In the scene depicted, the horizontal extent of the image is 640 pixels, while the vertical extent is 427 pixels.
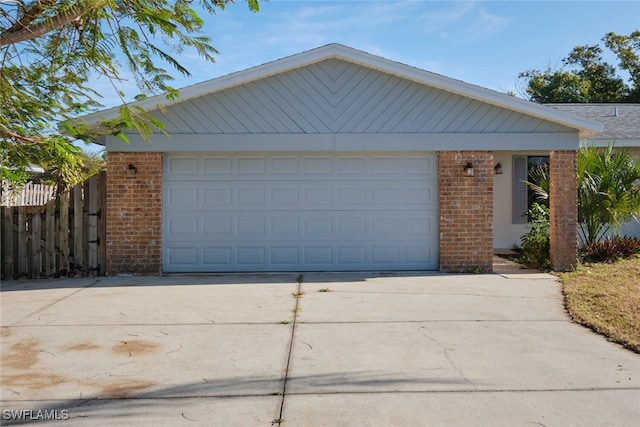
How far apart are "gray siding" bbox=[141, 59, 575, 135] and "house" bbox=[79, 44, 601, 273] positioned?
0.02m

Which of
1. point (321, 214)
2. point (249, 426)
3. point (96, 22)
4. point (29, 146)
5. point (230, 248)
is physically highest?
point (96, 22)

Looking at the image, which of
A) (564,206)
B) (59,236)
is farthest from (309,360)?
(564,206)

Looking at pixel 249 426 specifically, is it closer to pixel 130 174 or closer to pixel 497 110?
pixel 130 174

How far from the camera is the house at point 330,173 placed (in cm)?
977

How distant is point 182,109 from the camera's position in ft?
32.0

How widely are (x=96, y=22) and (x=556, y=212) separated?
28.1 feet

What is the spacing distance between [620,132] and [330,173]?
26.9 feet

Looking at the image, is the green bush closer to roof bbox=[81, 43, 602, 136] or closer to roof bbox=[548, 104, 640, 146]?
roof bbox=[81, 43, 602, 136]

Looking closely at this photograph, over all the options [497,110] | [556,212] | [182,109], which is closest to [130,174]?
[182,109]

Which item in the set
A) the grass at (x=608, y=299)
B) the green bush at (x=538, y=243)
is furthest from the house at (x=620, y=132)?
the grass at (x=608, y=299)

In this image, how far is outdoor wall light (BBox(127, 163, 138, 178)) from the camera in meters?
9.73

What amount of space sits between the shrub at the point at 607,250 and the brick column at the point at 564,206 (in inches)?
63.2

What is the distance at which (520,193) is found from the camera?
13.2 metres

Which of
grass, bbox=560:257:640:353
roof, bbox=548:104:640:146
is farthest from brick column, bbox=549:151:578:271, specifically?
roof, bbox=548:104:640:146
